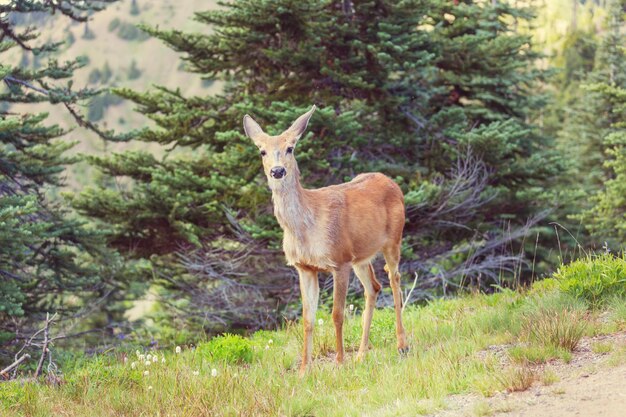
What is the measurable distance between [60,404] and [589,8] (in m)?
156

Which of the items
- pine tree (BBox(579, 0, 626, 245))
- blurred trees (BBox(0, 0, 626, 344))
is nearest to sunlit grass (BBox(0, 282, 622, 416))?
blurred trees (BBox(0, 0, 626, 344))

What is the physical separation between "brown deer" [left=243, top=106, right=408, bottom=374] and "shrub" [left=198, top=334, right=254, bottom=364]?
0.77 metres

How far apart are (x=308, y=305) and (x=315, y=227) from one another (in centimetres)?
75

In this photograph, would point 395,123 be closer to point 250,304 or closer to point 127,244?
point 250,304

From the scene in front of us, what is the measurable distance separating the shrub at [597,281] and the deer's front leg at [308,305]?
2510mm

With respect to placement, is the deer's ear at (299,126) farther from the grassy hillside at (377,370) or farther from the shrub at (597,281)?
the shrub at (597,281)

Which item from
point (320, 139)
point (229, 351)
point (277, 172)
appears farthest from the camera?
point (320, 139)

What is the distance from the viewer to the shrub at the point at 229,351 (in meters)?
7.08

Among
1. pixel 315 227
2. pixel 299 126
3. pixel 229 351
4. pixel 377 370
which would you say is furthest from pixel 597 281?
pixel 229 351

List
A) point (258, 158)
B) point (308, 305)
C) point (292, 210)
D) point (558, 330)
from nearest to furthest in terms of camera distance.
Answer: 1. point (558, 330)
2. point (292, 210)
3. point (308, 305)
4. point (258, 158)

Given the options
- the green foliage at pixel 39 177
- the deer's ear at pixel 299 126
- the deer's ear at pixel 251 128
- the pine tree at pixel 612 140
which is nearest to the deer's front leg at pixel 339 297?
the deer's ear at pixel 299 126

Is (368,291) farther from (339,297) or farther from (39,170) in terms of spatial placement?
(39,170)

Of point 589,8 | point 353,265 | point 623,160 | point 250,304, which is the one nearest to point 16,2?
point 250,304

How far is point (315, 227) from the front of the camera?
6.80 metres
